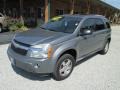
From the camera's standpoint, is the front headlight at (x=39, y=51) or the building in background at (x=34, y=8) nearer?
the front headlight at (x=39, y=51)

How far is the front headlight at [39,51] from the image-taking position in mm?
4699

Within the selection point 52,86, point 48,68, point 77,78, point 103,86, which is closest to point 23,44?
point 48,68

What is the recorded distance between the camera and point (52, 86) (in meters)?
4.89

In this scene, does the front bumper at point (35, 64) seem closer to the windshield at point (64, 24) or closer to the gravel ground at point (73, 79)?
A: the gravel ground at point (73, 79)

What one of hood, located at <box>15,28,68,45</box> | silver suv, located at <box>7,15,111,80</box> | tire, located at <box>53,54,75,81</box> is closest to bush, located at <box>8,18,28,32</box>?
silver suv, located at <box>7,15,111,80</box>

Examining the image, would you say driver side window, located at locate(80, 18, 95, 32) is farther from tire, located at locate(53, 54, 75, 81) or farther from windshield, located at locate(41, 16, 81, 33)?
tire, located at locate(53, 54, 75, 81)

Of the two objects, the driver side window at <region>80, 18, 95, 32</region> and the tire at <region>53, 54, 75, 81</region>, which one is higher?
the driver side window at <region>80, 18, 95, 32</region>

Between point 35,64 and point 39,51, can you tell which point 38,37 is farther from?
point 35,64

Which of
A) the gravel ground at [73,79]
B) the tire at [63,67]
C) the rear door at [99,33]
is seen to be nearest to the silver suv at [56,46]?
the tire at [63,67]

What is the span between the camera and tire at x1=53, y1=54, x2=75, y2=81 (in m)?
5.06

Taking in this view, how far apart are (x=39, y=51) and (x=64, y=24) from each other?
1.81 metres

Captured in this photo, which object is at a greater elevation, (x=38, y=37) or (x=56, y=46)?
(x=38, y=37)

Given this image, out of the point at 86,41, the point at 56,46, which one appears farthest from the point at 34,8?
the point at 56,46

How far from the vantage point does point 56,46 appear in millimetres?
4910
